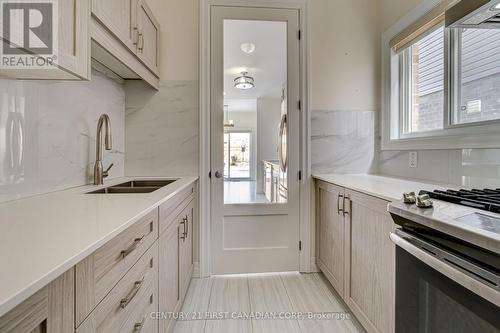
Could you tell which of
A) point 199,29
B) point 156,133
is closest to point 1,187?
point 156,133

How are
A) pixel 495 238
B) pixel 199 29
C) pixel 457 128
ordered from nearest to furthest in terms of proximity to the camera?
pixel 495 238, pixel 457 128, pixel 199 29

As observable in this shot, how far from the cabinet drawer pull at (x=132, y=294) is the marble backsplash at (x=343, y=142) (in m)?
1.83

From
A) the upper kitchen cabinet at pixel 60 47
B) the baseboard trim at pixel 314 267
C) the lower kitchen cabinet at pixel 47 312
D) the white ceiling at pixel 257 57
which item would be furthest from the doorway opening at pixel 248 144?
the lower kitchen cabinet at pixel 47 312

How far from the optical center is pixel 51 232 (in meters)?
0.69

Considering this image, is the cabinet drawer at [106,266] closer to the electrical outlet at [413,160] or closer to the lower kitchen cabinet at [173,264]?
the lower kitchen cabinet at [173,264]

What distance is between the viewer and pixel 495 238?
60 cm

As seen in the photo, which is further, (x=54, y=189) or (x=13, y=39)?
(x=54, y=189)

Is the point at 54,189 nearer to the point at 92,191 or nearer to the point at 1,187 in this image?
the point at 92,191

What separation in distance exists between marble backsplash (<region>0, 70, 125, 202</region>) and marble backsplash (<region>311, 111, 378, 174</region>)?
5.92ft

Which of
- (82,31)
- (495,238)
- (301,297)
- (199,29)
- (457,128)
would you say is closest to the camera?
(495,238)

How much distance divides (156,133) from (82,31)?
1.26m

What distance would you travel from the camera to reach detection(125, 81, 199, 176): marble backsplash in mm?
2275

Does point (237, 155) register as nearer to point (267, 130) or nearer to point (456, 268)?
point (267, 130)

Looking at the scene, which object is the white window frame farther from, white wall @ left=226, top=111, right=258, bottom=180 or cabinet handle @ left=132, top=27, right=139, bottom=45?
cabinet handle @ left=132, top=27, right=139, bottom=45
